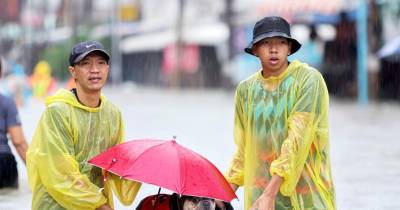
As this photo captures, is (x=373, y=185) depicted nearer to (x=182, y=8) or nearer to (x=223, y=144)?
(x=223, y=144)

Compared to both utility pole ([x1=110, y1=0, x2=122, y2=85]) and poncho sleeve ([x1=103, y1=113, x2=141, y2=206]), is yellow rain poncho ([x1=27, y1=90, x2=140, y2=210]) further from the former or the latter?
utility pole ([x1=110, y1=0, x2=122, y2=85])

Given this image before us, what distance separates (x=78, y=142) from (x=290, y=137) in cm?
106

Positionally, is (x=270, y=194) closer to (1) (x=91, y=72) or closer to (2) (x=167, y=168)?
(2) (x=167, y=168)

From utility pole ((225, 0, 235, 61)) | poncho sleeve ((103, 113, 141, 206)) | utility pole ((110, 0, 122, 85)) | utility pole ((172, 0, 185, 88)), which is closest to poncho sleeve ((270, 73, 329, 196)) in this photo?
poncho sleeve ((103, 113, 141, 206))

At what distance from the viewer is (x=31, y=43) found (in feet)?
228

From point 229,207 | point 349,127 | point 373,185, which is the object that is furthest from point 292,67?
point 349,127

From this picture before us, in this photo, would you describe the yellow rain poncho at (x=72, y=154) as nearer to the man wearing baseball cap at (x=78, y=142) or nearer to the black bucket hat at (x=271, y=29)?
the man wearing baseball cap at (x=78, y=142)

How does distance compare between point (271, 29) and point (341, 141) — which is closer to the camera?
point (271, 29)

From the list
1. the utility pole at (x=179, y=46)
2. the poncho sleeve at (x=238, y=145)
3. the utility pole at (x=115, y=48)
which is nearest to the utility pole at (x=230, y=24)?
the utility pole at (x=179, y=46)

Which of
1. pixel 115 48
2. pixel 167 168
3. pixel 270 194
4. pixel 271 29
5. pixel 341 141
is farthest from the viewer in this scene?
pixel 115 48

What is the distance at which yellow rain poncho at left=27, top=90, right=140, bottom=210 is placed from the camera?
4309 millimetres

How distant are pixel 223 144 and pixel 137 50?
134 ft

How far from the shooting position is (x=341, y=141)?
47.2 ft

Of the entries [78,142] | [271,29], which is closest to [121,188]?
[78,142]
